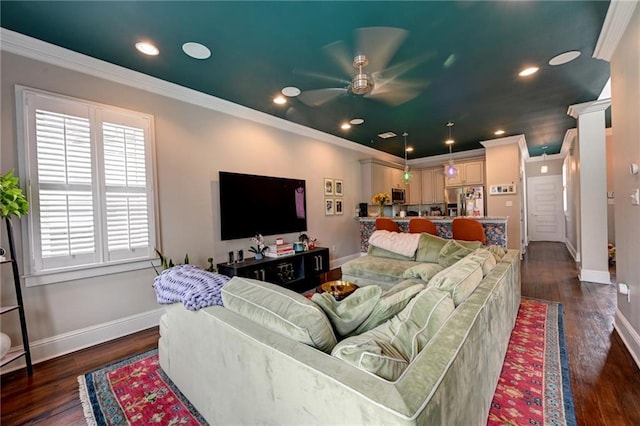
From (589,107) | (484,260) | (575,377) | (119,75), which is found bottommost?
(575,377)

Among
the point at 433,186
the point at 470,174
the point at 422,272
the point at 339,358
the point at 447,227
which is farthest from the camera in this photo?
the point at 433,186

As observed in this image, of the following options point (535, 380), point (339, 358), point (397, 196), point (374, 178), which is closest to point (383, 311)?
point (339, 358)

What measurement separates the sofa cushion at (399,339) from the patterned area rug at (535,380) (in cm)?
92

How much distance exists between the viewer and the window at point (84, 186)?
2.33 m

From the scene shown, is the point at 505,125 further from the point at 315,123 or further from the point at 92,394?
the point at 92,394

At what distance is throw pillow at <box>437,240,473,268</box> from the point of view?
3117mm

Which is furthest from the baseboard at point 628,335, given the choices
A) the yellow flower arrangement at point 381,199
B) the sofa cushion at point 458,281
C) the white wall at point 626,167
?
the yellow flower arrangement at point 381,199

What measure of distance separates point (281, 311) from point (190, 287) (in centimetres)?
78

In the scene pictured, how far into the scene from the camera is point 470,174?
6.73 m

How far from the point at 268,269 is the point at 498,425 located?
2.84 meters

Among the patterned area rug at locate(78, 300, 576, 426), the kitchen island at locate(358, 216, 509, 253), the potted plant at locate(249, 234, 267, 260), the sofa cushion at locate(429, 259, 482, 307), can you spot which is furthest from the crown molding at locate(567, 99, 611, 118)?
the potted plant at locate(249, 234, 267, 260)

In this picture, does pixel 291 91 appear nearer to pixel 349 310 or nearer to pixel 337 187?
pixel 337 187

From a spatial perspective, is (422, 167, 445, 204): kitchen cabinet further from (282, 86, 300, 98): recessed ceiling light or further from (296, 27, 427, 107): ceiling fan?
(282, 86, 300, 98): recessed ceiling light

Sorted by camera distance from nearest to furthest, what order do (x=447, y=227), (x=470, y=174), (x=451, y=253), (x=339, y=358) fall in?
(x=339, y=358), (x=451, y=253), (x=447, y=227), (x=470, y=174)
